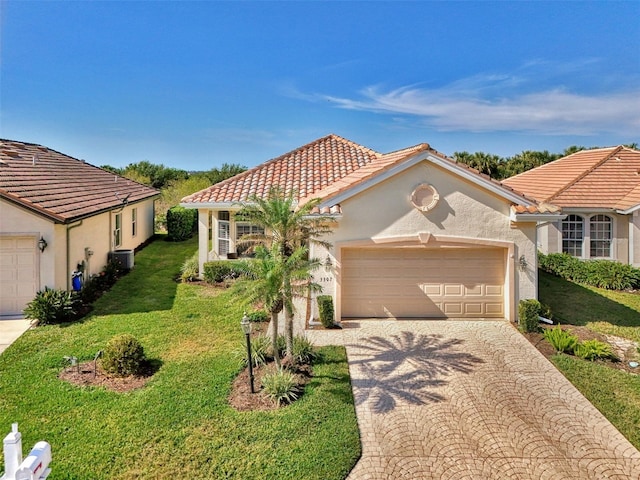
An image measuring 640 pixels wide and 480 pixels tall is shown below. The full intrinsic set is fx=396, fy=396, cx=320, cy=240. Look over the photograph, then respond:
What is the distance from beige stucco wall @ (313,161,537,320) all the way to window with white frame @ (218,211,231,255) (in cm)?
695

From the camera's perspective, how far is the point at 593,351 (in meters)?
10.5

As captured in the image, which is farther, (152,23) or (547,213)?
(152,23)

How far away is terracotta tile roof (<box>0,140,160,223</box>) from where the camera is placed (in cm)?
1339

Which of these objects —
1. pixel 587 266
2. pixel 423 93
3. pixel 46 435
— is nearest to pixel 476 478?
pixel 46 435

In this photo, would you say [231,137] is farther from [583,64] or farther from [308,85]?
[583,64]

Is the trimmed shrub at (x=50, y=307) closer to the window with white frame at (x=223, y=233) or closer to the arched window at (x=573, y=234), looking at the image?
the window with white frame at (x=223, y=233)

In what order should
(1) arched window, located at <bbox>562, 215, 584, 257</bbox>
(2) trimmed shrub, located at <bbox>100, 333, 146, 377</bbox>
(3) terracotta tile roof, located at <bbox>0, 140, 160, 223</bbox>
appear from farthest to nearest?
1. (1) arched window, located at <bbox>562, 215, 584, 257</bbox>
2. (3) terracotta tile roof, located at <bbox>0, 140, 160, 223</bbox>
3. (2) trimmed shrub, located at <bbox>100, 333, 146, 377</bbox>

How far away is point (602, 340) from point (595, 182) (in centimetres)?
1263

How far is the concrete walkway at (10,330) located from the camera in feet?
36.4

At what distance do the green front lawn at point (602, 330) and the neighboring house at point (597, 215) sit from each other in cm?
225

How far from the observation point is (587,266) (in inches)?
731

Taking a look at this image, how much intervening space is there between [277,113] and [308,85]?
4.74 metres

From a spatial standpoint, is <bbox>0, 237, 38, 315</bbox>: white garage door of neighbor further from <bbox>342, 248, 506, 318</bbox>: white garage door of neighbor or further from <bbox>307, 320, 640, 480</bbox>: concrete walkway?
<bbox>342, 248, 506, 318</bbox>: white garage door of neighbor

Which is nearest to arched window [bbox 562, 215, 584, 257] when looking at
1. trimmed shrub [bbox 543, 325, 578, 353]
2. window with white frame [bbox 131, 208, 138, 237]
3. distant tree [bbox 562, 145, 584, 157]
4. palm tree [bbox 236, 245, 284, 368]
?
trimmed shrub [bbox 543, 325, 578, 353]
